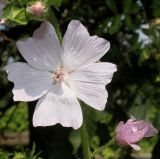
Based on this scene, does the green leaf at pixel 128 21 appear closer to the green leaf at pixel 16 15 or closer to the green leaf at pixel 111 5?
the green leaf at pixel 111 5

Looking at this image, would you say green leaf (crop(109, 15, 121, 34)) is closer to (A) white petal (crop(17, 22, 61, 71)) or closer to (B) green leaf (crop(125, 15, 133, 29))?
(B) green leaf (crop(125, 15, 133, 29))

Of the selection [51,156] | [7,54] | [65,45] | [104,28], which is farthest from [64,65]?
[7,54]

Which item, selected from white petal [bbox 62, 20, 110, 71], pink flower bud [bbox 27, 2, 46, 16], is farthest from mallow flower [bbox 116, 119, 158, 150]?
pink flower bud [bbox 27, 2, 46, 16]

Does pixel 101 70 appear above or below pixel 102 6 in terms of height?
above

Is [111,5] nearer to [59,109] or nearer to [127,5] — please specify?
[127,5]

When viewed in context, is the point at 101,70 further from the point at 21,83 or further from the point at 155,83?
the point at 155,83

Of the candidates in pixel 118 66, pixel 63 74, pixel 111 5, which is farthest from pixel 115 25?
pixel 63 74
